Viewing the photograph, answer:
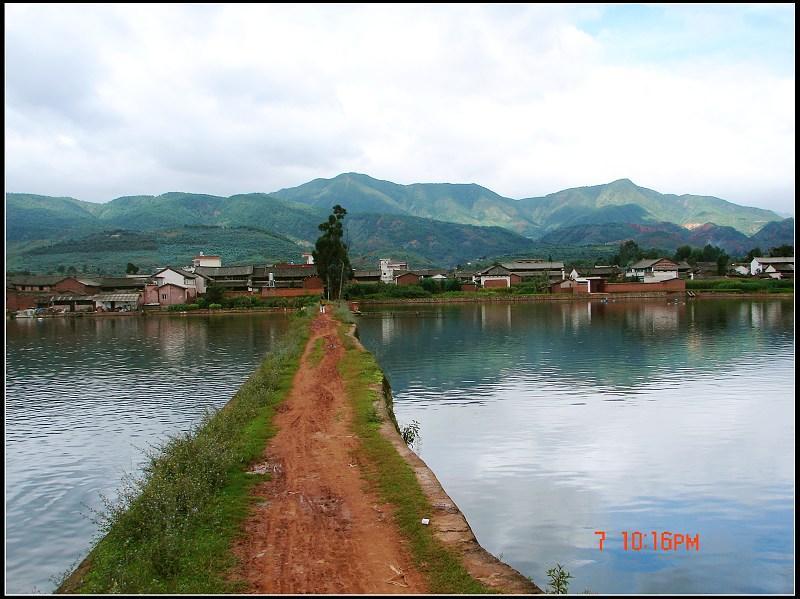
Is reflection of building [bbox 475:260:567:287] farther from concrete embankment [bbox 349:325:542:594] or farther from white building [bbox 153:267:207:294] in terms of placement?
concrete embankment [bbox 349:325:542:594]

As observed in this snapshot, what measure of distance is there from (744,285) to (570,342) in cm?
4898

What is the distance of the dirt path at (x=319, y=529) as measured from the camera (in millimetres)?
Result: 6906

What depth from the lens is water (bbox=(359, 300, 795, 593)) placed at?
9445mm

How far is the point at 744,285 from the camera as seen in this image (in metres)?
74.1

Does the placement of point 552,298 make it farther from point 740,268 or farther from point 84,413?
point 84,413

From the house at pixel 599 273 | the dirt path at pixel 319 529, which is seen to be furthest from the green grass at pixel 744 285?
the dirt path at pixel 319 529

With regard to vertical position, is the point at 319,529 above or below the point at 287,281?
below

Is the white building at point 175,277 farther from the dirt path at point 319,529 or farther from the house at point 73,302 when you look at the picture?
the dirt path at point 319,529

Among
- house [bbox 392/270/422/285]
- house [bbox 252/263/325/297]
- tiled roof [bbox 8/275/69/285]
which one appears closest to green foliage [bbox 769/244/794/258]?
house [bbox 392/270/422/285]

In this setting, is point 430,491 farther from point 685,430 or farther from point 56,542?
point 685,430

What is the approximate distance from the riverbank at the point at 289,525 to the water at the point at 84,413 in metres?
1.26

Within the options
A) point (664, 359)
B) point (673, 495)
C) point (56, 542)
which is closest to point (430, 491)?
point (673, 495)
